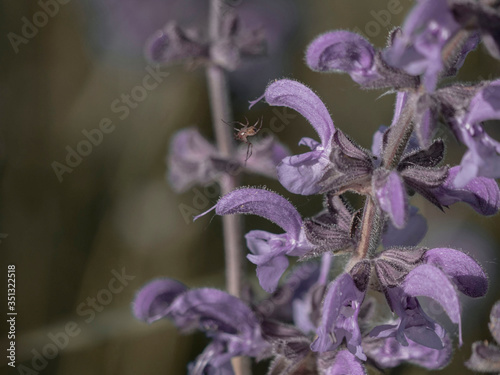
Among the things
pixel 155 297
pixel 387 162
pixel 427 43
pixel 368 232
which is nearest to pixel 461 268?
pixel 368 232

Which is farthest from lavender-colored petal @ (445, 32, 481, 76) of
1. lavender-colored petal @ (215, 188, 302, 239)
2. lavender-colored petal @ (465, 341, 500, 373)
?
lavender-colored petal @ (465, 341, 500, 373)

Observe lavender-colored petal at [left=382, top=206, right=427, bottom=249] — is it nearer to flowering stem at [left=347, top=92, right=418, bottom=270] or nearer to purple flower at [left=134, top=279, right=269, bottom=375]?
flowering stem at [left=347, top=92, right=418, bottom=270]

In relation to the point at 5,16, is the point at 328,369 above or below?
below

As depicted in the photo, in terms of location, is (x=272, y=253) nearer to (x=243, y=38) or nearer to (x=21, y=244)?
(x=243, y=38)

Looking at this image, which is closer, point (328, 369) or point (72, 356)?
point (328, 369)

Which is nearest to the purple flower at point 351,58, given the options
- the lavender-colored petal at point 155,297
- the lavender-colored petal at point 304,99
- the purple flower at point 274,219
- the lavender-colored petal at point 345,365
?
the lavender-colored petal at point 304,99

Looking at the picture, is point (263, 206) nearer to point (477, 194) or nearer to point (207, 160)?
point (477, 194)

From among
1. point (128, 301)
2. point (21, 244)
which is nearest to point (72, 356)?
point (128, 301)
